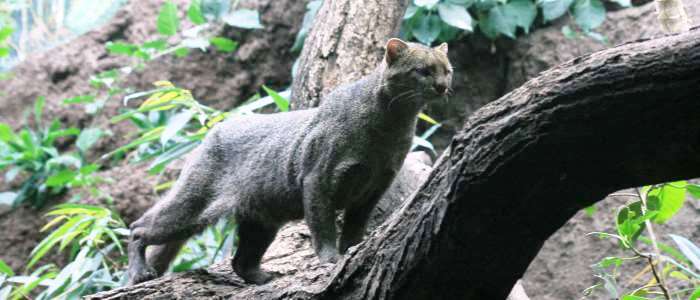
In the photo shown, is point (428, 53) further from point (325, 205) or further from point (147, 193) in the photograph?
point (147, 193)

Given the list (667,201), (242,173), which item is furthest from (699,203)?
(242,173)

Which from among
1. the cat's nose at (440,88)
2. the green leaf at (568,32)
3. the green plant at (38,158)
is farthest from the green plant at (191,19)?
the cat's nose at (440,88)

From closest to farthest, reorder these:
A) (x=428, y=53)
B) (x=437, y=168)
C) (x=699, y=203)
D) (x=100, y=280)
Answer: (x=437, y=168)
(x=428, y=53)
(x=100, y=280)
(x=699, y=203)

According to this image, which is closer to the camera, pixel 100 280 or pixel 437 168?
pixel 437 168

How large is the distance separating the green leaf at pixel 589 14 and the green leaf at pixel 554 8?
0.11 metres

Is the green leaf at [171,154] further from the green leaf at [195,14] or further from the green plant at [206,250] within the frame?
the green leaf at [195,14]

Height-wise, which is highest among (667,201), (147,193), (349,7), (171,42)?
(349,7)

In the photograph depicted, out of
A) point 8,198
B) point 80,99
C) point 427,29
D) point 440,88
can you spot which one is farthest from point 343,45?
point 8,198

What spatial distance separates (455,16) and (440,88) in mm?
3084

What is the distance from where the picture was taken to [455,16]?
696 centimetres

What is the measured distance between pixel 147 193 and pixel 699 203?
520 centimetres

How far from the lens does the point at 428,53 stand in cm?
411

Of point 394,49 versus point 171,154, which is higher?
point 394,49

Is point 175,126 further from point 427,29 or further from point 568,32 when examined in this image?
point 568,32
